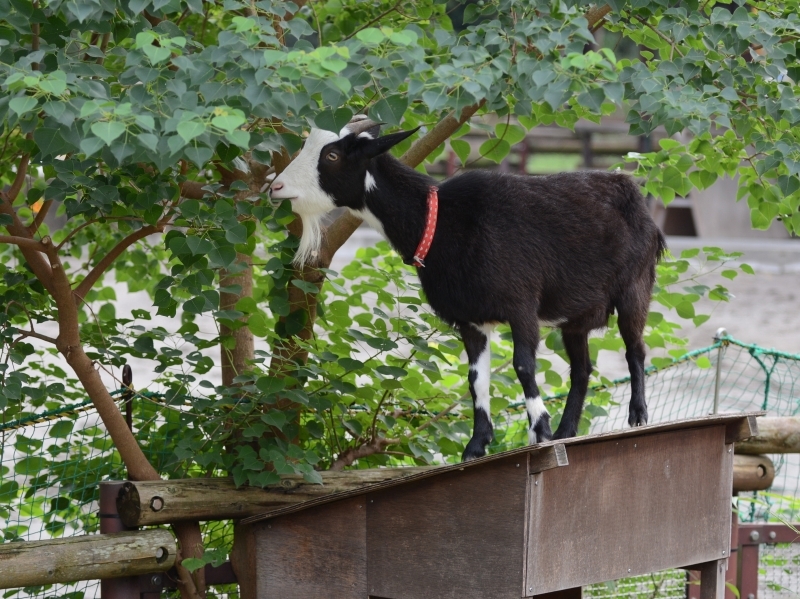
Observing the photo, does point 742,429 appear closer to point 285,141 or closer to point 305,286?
point 305,286

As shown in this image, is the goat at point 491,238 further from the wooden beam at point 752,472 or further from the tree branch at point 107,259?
Result: the wooden beam at point 752,472

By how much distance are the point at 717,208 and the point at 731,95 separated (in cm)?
968

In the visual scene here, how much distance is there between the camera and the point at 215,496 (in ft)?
11.6

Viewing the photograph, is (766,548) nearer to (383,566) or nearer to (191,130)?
(383,566)

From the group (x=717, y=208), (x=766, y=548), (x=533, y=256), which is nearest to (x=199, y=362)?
(x=533, y=256)

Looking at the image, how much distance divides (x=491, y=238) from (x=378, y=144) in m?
0.42

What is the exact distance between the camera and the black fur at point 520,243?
2.87 m

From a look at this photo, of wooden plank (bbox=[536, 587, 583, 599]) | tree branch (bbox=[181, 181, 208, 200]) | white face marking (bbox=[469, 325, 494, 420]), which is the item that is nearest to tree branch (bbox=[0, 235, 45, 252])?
tree branch (bbox=[181, 181, 208, 200])

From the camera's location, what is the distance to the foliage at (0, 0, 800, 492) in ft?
7.41

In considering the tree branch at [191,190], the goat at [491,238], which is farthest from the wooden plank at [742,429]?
the tree branch at [191,190]

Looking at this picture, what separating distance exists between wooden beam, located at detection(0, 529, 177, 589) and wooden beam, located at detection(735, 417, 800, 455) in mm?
2602

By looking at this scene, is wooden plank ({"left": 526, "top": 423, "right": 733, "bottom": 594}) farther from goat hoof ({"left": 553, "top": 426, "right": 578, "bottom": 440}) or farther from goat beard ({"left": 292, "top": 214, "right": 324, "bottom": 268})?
goat beard ({"left": 292, "top": 214, "right": 324, "bottom": 268})

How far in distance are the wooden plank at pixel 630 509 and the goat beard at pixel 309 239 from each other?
3.21 ft

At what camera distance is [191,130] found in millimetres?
2008
